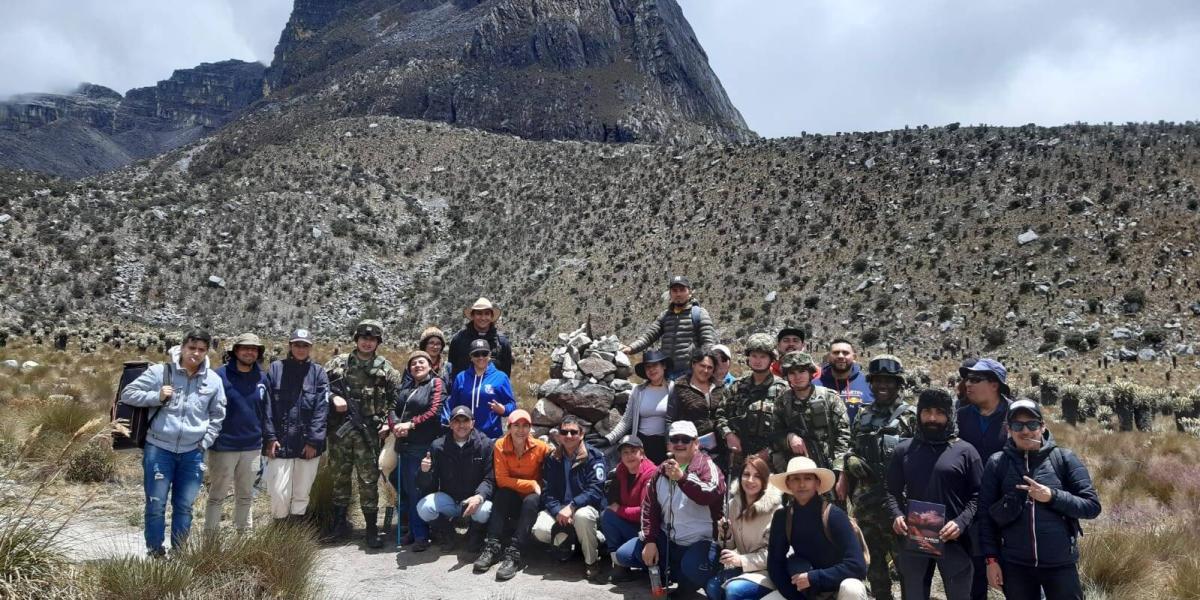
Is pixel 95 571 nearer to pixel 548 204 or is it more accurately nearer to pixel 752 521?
pixel 752 521

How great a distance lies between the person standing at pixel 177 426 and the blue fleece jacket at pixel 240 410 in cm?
25

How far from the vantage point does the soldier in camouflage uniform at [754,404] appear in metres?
5.70

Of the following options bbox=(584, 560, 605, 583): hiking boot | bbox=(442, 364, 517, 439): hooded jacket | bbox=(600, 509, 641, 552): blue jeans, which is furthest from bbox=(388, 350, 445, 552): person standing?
bbox=(600, 509, 641, 552): blue jeans

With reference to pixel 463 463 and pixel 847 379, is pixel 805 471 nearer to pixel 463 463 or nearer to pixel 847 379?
pixel 847 379

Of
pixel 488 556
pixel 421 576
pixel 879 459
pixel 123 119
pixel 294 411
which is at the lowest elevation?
pixel 421 576

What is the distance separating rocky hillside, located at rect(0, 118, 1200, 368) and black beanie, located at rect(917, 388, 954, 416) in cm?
2586

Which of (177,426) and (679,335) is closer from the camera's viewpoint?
(177,426)

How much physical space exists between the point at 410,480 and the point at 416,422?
2.06 feet

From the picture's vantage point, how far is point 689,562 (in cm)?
537

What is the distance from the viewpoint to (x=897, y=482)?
456cm

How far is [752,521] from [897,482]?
1097mm

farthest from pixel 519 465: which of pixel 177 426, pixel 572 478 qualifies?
pixel 177 426

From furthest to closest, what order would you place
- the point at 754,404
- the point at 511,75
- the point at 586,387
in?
the point at 511,75 < the point at 586,387 < the point at 754,404

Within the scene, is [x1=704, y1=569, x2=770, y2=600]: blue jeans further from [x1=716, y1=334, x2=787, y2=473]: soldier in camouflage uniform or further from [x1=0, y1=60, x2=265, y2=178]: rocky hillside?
[x1=0, y1=60, x2=265, y2=178]: rocky hillside
